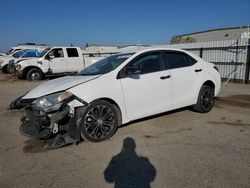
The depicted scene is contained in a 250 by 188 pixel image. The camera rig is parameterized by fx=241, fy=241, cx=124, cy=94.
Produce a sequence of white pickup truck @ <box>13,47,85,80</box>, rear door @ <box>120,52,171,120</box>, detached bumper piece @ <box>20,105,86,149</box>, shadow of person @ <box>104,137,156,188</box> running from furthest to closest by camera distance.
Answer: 1. white pickup truck @ <box>13,47,85,80</box>
2. rear door @ <box>120,52,171,120</box>
3. detached bumper piece @ <box>20,105,86,149</box>
4. shadow of person @ <box>104,137,156,188</box>

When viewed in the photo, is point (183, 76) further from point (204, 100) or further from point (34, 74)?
point (34, 74)

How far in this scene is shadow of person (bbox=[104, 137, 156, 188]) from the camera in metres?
3.17

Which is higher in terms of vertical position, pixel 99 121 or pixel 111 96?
pixel 111 96

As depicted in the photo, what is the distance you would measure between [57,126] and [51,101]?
0.44 m

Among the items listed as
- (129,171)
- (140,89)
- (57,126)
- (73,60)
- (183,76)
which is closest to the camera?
(129,171)

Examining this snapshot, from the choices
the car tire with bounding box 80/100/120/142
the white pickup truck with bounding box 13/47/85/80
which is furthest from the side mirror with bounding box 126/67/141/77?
the white pickup truck with bounding box 13/47/85/80

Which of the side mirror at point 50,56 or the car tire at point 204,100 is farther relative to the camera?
the side mirror at point 50,56

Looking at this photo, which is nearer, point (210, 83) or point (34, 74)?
point (210, 83)

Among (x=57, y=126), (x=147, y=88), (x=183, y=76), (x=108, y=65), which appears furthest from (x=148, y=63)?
(x=57, y=126)

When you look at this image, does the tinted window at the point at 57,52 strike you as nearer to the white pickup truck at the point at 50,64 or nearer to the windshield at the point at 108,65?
the white pickup truck at the point at 50,64

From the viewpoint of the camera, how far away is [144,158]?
3.85m

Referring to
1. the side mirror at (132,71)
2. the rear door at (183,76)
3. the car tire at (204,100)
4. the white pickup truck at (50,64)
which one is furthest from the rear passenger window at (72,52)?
the side mirror at (132,71)

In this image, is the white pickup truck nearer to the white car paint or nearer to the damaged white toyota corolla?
the damaged white toyota corolla

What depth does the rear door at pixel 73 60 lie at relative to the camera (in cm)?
1517
